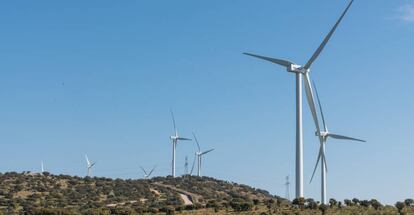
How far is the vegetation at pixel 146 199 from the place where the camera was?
8925 cm

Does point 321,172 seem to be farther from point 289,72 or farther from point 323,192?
point 289,72

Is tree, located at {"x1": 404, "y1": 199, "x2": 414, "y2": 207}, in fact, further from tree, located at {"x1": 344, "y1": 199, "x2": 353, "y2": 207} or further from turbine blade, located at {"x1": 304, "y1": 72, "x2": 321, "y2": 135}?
turbine blade, located at {"x1": 304, "y1": 72, "x2": 321, "y2": 135}

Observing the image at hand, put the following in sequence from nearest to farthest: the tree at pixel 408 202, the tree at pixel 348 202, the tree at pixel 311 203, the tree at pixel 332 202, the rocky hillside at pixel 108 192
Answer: the tree at pixel 311 203, the tree at pixel 332 202, the tree at pixel 408 202, the tree at pixel 348 202, the rocky hillside at pixel 108 192

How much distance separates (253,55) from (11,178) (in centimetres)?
8335

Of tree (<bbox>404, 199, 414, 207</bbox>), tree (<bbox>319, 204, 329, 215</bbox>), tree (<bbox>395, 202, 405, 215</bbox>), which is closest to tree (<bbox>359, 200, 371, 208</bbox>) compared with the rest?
tree (<bbox>395, 202, 405, 215</bbox>)

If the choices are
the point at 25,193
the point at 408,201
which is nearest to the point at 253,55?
the point at 408,201

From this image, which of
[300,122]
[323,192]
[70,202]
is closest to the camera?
[300,122]

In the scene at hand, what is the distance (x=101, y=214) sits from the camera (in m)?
87.6

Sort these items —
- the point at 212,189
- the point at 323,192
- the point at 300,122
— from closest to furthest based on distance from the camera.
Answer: the point at 300,122, the point at 323,192, the point at 212,189

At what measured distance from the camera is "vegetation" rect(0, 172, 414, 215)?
8925cm

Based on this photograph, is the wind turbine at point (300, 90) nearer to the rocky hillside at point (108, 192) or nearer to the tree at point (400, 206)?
the tree at point (400, 206)

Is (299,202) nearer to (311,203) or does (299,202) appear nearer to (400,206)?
(311,203)

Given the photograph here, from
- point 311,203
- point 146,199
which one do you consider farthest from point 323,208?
point 146,199

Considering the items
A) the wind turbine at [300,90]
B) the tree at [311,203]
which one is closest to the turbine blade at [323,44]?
the wind turbine at [300,90]
